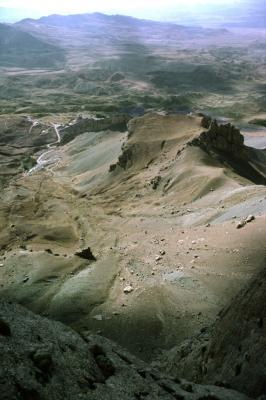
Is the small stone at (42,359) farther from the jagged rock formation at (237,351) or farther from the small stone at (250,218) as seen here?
the small stone at (250,218)

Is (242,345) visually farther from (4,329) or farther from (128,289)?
(128,289)

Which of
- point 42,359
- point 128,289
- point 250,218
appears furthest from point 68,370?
point 250,218

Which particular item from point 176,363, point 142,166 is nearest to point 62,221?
point 142,166

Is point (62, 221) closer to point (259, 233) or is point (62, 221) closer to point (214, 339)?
point (259, 233)

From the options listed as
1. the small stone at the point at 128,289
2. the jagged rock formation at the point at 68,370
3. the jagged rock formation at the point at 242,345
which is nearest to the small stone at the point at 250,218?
the small stone at the point at 128,289

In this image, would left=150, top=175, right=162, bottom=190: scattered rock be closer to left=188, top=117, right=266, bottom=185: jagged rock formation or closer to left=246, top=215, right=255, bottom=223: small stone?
left=188, top=117, right=266, bottom=185: jagged rock formation

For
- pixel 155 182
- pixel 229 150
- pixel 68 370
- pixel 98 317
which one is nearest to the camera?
pixel 68 370

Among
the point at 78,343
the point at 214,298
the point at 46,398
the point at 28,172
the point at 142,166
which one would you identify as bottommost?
the point at 28,172

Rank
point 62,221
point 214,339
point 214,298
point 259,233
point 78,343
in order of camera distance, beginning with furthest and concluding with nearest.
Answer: point 62,221 → point 259,233 → point 214,298 → point 214,339 → point 78,343
